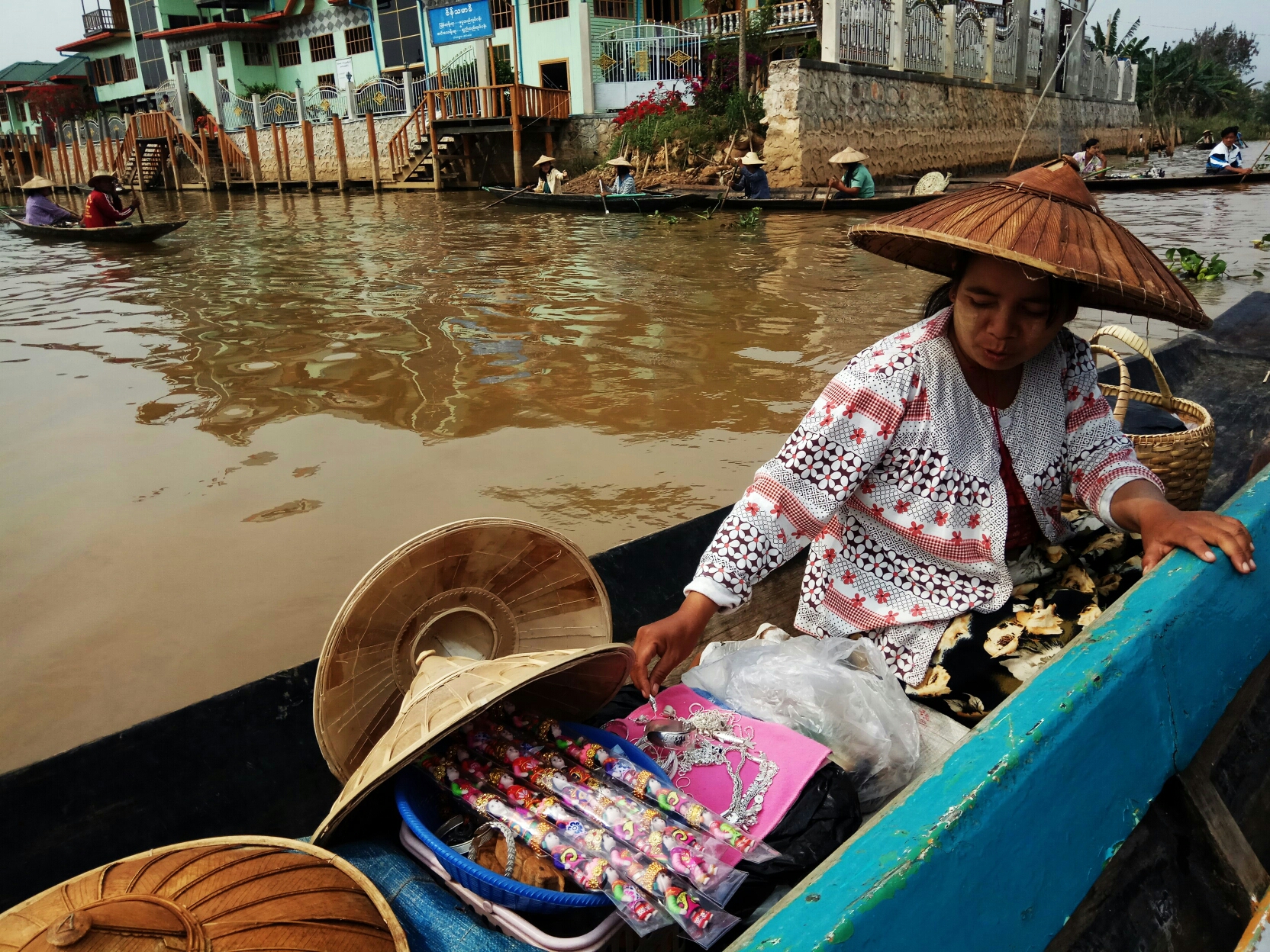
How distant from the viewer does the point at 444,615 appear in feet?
5.28

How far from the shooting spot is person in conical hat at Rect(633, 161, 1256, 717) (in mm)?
1431

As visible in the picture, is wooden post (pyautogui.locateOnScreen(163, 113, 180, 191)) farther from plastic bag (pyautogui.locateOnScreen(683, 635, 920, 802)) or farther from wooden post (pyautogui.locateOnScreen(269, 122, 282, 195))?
plastic bag (pyautogui.locateOnScreen(683, 635, 920, 802))

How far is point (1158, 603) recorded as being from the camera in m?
1.30

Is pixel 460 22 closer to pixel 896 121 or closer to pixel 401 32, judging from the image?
pixel 401 32

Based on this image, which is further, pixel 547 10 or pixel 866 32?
pixel 547 10

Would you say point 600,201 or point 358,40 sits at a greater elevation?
point 358,40

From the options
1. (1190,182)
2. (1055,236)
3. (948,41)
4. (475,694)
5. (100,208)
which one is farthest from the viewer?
(948,41)

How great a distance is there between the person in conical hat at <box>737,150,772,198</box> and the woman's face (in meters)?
12.4

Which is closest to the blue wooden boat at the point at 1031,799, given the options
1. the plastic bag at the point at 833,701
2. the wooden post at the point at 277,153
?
the plastic bag at the point at 833,701

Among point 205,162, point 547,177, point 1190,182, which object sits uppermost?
point 205,162

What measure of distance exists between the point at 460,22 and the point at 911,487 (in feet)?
66.6

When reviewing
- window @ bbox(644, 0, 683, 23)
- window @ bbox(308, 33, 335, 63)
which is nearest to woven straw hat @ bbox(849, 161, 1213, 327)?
window @ bbox(644, 0, 683, 23)

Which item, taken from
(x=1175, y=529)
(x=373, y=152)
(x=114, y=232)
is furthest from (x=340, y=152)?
(x=1175, y=529)

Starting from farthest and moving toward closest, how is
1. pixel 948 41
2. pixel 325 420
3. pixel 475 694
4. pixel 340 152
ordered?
1. pixel 340 152
2. pixel 948 41
3. pixel 325 420
4. pixel 475 694
